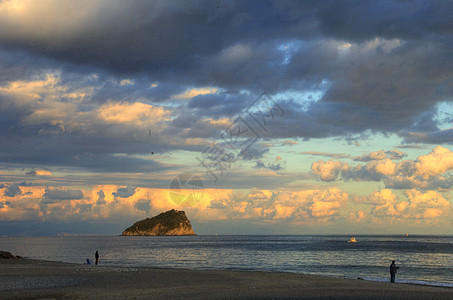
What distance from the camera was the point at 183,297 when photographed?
2658 centimetres

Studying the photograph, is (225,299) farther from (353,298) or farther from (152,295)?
(353,298)

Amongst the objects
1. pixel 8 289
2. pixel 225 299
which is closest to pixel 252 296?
pixel 225 299

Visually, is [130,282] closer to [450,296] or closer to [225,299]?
[225,299]

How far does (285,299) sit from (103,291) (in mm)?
14040

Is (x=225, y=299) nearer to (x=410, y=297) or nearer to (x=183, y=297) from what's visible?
(x=183, y=297)

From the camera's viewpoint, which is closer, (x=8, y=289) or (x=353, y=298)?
(x=353, y=298)

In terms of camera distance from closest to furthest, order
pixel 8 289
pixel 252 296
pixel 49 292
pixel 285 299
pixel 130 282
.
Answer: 1. pixel 285 299
2. pixel 252 296
3. pixel 49 292
4. pixel 8 289
5. pixel 130 282

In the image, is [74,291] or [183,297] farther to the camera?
[74,291]

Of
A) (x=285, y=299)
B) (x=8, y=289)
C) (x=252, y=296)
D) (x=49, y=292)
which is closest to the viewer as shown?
(x=285, y=299)

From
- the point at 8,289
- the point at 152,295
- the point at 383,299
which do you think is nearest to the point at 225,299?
the point at 152,295

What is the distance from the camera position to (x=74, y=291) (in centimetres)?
3102

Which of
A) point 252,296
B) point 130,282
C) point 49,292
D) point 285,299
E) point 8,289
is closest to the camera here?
point 285,299

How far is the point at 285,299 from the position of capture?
25.2 m

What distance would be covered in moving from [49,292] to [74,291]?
1.73 meters
